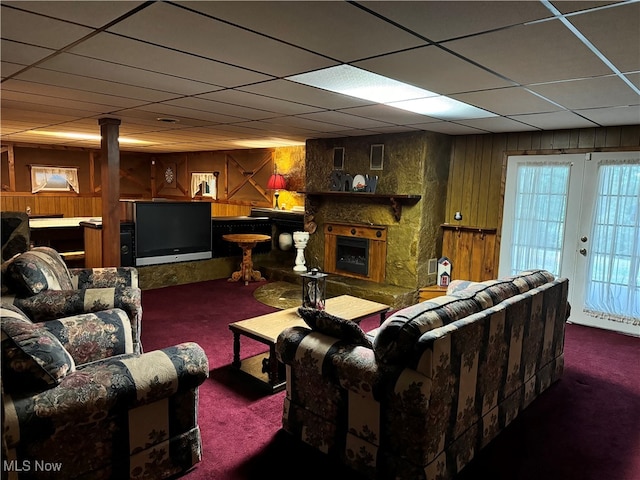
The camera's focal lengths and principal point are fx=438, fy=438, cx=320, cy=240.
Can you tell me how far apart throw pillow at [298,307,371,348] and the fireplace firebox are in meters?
3.56

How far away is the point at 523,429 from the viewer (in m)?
2.67

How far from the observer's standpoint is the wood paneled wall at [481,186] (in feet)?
16.2

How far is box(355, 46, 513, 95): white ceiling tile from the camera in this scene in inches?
91.0

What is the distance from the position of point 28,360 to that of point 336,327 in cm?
138

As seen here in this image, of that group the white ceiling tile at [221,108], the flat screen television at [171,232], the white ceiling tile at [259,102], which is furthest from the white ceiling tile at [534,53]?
the flat screen television at [171,232]

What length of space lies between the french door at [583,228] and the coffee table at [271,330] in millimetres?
2445

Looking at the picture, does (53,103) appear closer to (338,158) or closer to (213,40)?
(213,40)

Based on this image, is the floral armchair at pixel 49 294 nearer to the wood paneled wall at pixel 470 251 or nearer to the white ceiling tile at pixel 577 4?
the white ceiling tile at pixel 577 4

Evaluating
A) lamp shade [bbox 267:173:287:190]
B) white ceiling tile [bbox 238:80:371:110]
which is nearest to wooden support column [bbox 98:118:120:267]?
white ceiling tile [bbox 238:80:371:110]

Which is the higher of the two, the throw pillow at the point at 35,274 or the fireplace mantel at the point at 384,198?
the fireplace mantel at the point at 384,198

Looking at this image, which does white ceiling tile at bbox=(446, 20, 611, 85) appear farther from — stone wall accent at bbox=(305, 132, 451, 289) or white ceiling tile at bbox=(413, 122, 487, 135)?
stone wall accent at bbox=(305, 132, 451, 289)

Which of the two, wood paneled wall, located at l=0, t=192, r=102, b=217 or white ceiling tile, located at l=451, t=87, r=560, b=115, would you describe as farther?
wood paneled wall, located at l=0, t=192, r=102, b=217

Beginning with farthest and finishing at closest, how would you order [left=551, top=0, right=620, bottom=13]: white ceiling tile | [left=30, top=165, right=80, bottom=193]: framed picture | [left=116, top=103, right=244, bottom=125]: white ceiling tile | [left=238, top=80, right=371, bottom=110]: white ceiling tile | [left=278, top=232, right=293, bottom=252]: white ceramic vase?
[left=30, top=165, right=80, bottom=193]: framed picture < [left=278, top=232, right=293, bottom=252]: white ceramic vase < [left=116, top=103, right=244, bottom=125]: white ceiling tile < [left=238, top=80, right=371, bottom=110]: white ceiling tile < [left=551, top=0, right=620, bottom=13]: white ceiling tile

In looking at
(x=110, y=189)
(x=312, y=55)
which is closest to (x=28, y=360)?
(x=312, y=55)
